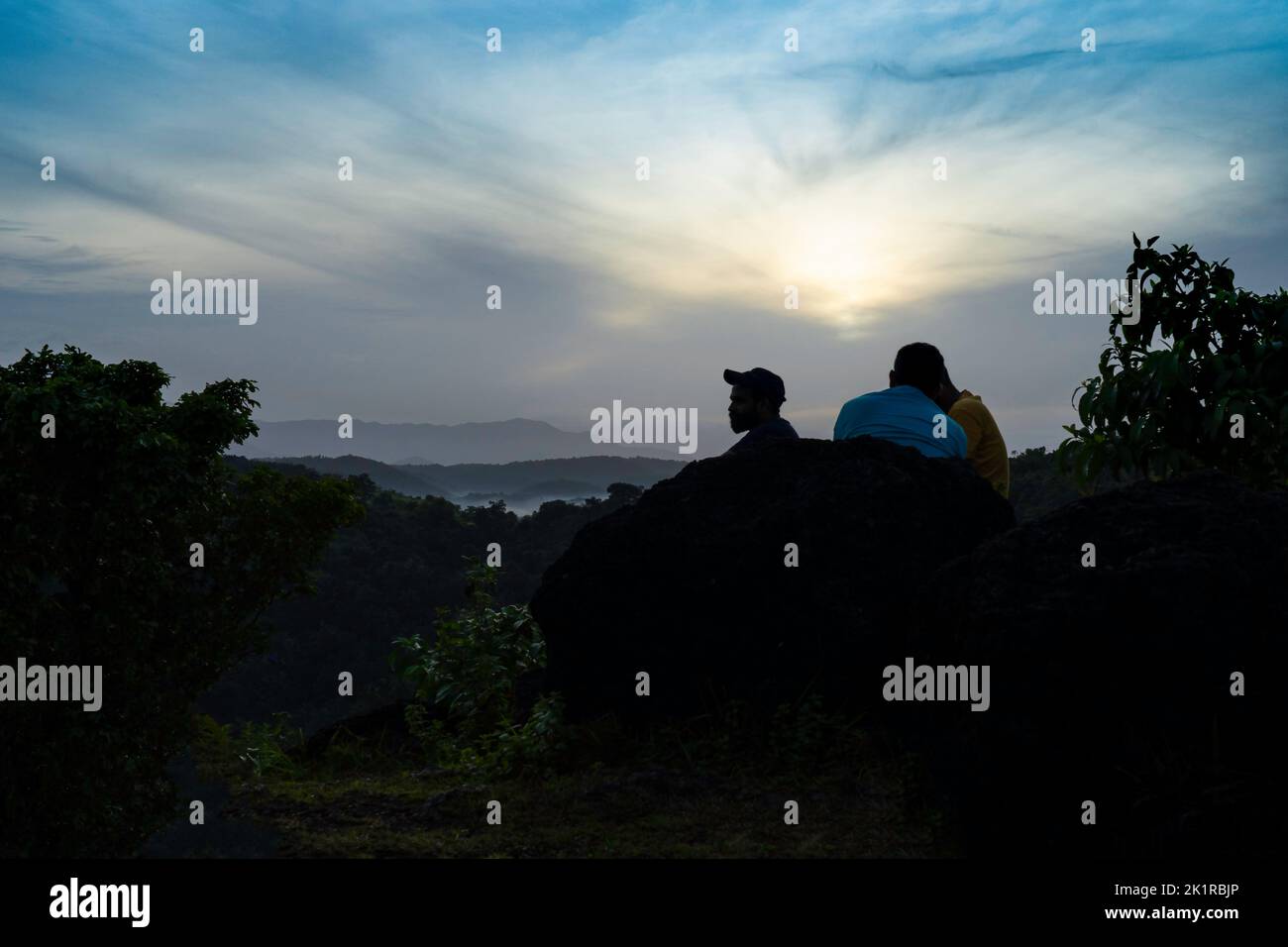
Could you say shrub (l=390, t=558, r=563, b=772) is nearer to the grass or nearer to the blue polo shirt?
the grass

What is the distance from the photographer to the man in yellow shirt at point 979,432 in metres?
9.48

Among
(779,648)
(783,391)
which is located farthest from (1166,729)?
(783,391)

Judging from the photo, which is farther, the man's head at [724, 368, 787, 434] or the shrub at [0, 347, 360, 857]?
the man's head at [724, 368, 787, 434]

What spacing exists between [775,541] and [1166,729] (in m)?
2.75

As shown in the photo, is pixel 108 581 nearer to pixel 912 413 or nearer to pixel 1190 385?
pixel 912 413

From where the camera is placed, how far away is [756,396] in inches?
380

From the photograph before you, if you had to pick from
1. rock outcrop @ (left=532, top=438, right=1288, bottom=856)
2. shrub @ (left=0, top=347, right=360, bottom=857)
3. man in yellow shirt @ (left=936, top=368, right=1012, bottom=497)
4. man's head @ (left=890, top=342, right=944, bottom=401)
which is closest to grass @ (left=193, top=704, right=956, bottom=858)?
rock outcrop @ (left=532, top=438, right=1288, bottom=856)

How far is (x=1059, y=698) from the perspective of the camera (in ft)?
17.4

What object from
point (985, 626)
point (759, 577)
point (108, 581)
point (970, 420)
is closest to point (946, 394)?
point (970, 420)

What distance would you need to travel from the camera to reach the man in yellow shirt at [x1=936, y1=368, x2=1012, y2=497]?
9477 mm

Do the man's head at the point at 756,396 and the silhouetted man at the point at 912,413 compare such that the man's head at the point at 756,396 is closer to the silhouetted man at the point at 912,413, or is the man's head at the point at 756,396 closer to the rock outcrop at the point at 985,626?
the silhouetted man at the point at 912,413

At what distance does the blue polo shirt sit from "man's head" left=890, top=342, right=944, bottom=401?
16 cm

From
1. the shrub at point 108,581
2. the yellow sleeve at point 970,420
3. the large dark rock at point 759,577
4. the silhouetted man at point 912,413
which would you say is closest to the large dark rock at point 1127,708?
the large dark rock at point 759,577
